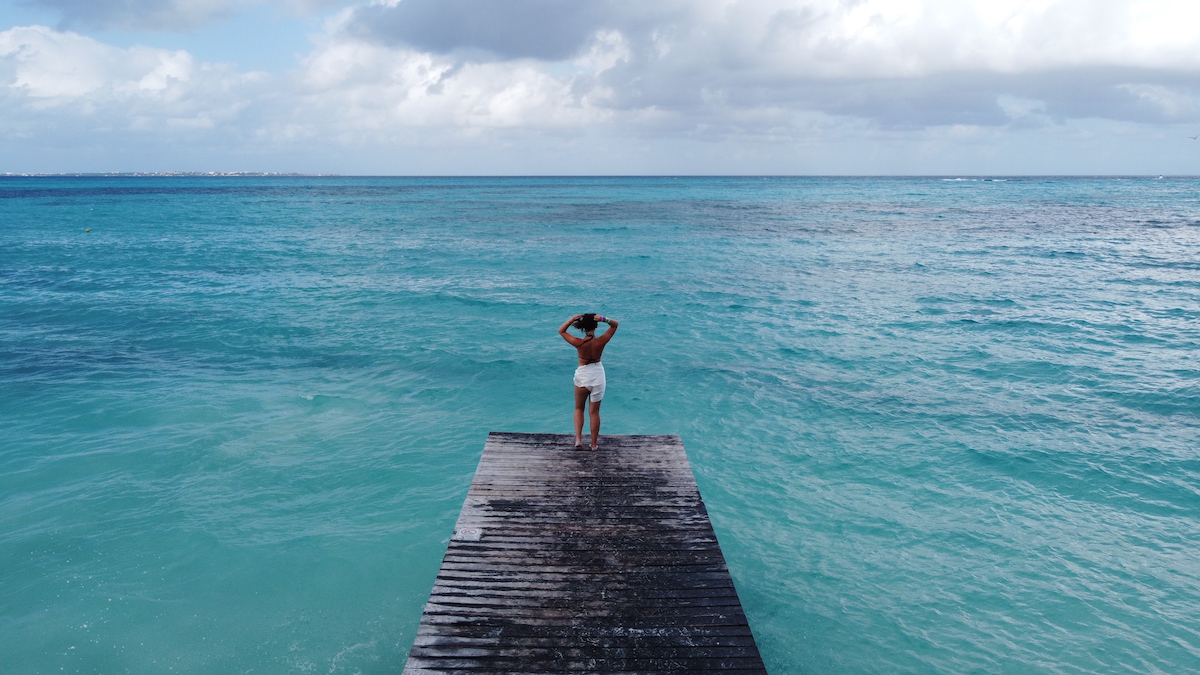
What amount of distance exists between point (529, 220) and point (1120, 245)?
4930cm

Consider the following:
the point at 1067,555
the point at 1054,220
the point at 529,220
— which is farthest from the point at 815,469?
the point at 1054,220

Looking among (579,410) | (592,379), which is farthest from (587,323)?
(579,410)

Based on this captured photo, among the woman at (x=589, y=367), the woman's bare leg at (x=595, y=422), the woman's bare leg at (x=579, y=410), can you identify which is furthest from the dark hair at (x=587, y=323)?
the woman's bare leg at (x=595, y=422)

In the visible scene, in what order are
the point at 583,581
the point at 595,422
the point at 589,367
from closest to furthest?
the point at 583,581 → the point at 589,367 → the point at 595,422

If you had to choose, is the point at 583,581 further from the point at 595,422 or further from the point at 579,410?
the point at 579,410

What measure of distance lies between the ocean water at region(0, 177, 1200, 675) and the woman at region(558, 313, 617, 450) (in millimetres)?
3740

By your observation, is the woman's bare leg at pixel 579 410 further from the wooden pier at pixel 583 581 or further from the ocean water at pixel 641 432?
the ocean water at pixel 641 432

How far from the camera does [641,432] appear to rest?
54.4 feet

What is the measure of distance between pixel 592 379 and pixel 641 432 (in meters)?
6.50

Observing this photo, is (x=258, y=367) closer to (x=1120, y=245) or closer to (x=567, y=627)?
(x=567, y=627)

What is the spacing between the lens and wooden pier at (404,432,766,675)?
635 cm

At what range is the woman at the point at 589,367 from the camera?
10.1 meters

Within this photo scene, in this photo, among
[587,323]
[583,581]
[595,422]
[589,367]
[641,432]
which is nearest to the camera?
[583,581]

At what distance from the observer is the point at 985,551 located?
11.7 meters
